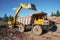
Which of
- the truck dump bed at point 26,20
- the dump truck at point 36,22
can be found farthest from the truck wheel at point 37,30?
the truck dump bed at point 26,20

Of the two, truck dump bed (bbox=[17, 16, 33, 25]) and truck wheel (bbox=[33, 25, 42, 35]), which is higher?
truck dump bed (bbox=[17, 16, 33, 25])

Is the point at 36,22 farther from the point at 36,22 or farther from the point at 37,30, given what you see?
the point at 37,30

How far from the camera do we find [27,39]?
936 centimetres

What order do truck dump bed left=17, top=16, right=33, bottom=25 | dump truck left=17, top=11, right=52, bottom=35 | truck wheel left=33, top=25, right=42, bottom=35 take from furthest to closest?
truck dump bed left=17, top=16, right=33, bottom=25
dump truck left=17, top=11, right=52, bottom=35
truck wheel left=33, top=25, right=42, bottom=35

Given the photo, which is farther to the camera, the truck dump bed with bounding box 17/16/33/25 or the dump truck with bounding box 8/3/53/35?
the truck dump bed with bounding box 17/16/33/25

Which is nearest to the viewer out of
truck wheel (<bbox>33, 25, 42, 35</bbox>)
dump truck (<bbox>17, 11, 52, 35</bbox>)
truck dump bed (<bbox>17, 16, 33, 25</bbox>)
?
truck wheel (<bbox>33, 25, 42, 35</bbox>)

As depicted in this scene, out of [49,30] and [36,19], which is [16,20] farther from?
[49,30]

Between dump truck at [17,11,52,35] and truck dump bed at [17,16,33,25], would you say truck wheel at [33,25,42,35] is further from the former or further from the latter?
truck dump bed at [17,16,33,25]

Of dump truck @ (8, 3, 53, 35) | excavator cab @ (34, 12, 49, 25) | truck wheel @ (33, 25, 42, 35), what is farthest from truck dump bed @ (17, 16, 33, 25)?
truck wheel @ (33, 25, 42, 35)

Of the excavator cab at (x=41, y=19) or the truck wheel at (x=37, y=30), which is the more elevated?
the excavator cab at (x=41, y=19)

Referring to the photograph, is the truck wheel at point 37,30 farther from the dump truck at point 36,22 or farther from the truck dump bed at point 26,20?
the truck dump bed at point 26,20

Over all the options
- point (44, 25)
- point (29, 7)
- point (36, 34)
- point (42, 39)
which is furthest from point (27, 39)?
point (29, 7)

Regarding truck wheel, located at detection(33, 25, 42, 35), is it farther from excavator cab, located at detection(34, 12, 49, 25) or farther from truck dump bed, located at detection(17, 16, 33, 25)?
truck dump bed, located at detection(17, 16, 33, 25)

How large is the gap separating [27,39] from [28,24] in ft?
11.1
